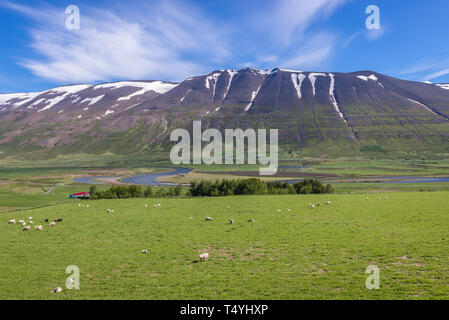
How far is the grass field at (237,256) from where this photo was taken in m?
13.5

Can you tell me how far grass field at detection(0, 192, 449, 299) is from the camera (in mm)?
13547

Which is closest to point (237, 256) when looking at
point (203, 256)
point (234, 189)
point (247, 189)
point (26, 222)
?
point (203, 256)

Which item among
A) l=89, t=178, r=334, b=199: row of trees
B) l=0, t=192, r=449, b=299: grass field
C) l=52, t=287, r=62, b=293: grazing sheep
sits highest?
l=89, t=178, r=334, b=199: row of trees

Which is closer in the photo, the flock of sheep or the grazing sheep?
the grazing sheep

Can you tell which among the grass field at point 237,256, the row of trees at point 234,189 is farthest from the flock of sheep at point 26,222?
the row of trees at point 234,189

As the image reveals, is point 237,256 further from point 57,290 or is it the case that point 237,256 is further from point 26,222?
point 26,222

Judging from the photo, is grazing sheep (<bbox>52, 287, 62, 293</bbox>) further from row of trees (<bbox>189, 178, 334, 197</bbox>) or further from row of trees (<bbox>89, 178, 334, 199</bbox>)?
row of trees (<bbox>189, 178, 334, 197</bbox>)

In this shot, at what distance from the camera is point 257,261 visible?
687 inches

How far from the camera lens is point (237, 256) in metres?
18.5

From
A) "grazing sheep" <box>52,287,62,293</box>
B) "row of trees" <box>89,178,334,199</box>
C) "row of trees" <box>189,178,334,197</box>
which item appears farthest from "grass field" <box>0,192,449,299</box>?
"row of trees" <box>189,178,334,197</box>
